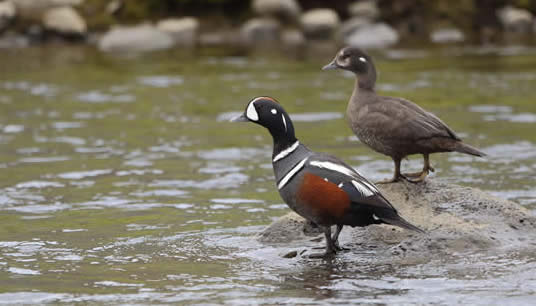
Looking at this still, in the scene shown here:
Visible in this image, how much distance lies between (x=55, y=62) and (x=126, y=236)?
16.2 metres

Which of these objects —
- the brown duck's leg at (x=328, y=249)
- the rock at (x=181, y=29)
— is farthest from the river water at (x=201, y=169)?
the rock at (x=181, y=29)

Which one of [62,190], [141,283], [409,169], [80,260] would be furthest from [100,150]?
[141,283]

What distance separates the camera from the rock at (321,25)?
29.6m

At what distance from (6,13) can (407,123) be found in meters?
22.2

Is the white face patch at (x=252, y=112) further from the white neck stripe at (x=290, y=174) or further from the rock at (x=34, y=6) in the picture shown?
the rock at (x=34, y=6)

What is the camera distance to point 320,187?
7480 millimetres

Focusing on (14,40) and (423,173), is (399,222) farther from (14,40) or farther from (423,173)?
(14,40)

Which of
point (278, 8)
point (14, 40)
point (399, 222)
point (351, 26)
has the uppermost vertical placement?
point (278, 8)

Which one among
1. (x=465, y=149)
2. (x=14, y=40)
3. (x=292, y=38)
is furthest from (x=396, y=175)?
(x=14, y=40)

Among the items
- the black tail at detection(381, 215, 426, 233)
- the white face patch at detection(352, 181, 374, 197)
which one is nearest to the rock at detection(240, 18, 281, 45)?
the black tail at detection(381, 215, 426, 233)

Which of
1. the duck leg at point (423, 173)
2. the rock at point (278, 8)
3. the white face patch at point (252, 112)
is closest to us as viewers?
the white face patch at point (252, 112)

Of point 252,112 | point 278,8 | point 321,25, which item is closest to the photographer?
point 252,112

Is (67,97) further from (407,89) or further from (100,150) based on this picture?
(407,89)

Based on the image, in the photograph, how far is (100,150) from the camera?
1453cm
